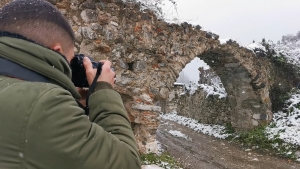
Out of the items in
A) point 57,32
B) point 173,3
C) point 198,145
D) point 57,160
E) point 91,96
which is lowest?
point 198,145

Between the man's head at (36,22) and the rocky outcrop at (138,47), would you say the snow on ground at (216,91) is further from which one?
the man's head at (36,22)

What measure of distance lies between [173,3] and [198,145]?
162 inches

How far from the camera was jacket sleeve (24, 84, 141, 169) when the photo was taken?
2.35 ft

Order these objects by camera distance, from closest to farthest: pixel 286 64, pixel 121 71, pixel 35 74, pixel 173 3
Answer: pixel 35 74 < pixel 121 71 < pixel 173 3 < pixel 286 64

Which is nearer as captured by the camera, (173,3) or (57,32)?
(57,32)

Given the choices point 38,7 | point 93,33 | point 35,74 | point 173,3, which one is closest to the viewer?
point 35,74

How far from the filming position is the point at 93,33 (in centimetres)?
412

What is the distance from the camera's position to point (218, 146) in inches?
292

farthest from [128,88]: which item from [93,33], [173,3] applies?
[173,3]

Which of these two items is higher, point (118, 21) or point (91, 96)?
point (118, 21)

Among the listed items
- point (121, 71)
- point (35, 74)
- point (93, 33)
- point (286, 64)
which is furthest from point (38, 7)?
point (286, 64)

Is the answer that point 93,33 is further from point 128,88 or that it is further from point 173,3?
point 173,3

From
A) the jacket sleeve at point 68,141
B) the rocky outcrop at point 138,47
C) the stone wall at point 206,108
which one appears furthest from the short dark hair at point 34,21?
the stone wall at point 206,108

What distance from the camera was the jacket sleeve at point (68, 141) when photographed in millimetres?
716
